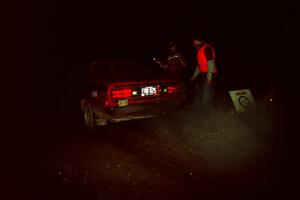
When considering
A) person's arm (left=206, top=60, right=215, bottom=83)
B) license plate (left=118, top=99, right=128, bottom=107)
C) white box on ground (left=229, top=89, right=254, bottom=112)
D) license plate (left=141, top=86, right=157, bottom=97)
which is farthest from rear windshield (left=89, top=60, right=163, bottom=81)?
white box on ground (left=229, top=89, right=254, bottom=112)

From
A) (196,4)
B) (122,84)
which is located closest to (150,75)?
(122,84)

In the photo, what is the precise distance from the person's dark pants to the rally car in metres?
0.70

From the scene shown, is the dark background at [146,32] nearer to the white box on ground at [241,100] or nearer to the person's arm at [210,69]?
the white box on ground at [241,100]

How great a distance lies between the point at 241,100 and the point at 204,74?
1141 mm

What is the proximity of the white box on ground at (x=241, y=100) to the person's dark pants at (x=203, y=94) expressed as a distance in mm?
539

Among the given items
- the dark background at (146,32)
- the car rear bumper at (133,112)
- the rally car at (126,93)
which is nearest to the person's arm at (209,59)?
the rally car at (126,93)

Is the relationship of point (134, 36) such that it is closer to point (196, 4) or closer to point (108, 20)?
point (108, 20)

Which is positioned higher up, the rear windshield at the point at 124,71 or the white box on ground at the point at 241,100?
the rear windshield at the point at 124,71

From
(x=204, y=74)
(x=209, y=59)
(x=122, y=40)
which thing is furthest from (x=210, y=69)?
(x=122, y=40)

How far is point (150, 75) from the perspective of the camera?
24.0 feet

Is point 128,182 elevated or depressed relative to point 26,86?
elevated

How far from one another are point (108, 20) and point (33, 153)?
13.6 metres

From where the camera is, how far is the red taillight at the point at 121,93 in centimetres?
664

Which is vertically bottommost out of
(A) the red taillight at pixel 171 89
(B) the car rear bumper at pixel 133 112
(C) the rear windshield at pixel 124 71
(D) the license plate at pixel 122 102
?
(B) the car rear bumper at pixel 133 112
